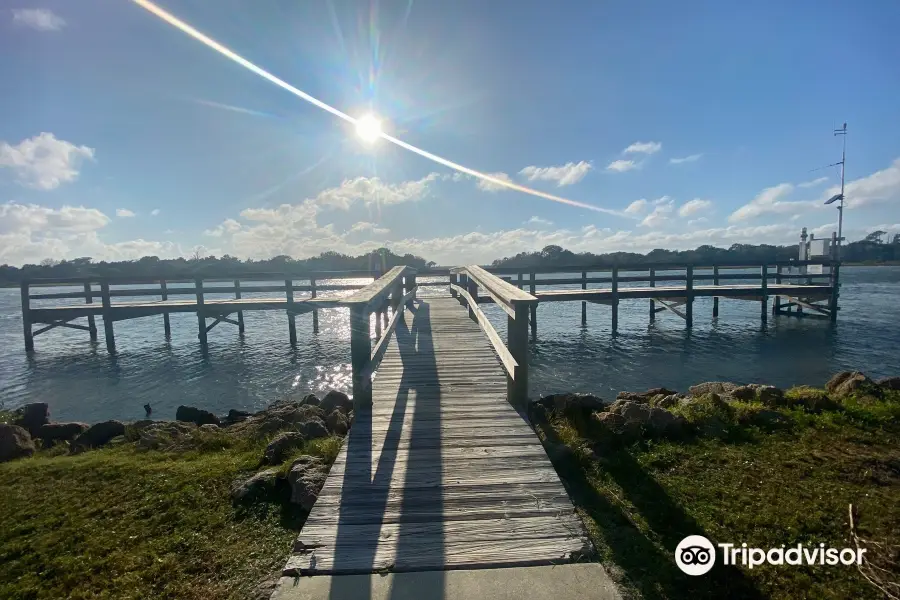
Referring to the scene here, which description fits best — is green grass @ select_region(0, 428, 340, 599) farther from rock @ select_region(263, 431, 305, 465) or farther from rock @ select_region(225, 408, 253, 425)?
rock @ select_region(225, 408, 253, 425)

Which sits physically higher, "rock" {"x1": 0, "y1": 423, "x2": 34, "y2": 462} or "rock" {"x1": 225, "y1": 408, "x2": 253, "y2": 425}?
"rock" {"x1": 0, "y1": 423, "x2": 34, "y2": 462}

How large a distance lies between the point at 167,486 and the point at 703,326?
21.9 m

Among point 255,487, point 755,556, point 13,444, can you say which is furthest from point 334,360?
point 755,556

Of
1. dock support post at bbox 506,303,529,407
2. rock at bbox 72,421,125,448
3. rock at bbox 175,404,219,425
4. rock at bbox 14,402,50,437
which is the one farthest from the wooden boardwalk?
rock at bbox 14,402,50,437

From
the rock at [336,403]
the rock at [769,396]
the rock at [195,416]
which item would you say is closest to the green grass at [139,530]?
the rock at [336,403]

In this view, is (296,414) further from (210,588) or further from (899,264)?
(899,264)

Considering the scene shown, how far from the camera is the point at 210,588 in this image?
2.56m

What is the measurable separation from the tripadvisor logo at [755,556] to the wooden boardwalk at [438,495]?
0.77 metres

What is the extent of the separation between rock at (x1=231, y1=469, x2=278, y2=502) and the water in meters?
7.07

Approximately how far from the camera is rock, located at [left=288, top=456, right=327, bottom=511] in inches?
133

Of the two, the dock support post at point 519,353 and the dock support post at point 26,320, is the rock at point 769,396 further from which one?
the dock support post at point 26,320

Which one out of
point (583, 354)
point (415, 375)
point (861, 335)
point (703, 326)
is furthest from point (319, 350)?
point (861, 335)

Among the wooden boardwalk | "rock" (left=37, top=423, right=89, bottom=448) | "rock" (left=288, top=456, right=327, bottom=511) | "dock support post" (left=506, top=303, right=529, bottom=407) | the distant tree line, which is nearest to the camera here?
the wooden boardwalk

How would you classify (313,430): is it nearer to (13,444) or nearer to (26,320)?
(13,444)
